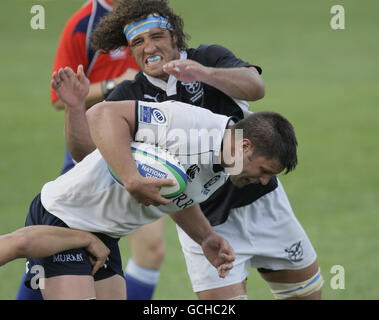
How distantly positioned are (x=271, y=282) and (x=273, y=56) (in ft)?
52.2

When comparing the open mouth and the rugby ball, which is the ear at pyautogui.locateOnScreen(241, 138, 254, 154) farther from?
the open mouth

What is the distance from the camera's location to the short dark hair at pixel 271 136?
12.8ft

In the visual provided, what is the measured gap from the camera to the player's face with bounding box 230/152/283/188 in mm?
3908

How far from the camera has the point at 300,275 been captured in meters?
5.13

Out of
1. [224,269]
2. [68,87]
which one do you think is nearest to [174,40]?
[68,87]

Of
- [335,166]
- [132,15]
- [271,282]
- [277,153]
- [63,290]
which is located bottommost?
[335,166]

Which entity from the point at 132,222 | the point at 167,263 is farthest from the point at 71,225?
the point at 167,263

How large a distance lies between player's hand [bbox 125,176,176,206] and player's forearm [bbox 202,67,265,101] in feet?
2.77

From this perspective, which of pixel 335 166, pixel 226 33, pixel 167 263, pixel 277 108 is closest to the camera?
pixel 167 263

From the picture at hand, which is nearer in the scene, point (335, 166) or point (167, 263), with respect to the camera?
point (167, 263)

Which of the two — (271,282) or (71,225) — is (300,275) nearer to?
(271,282)

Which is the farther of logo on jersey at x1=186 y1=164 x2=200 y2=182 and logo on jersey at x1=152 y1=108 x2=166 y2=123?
logo on jersey at x1=186 y1=164 x2=200 y2=182

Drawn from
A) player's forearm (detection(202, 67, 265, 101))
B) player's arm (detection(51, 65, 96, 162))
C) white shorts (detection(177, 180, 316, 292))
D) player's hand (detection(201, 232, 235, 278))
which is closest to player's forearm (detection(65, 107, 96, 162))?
player's arm (detection(51, 65, 96, 162))

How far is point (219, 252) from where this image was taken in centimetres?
457
